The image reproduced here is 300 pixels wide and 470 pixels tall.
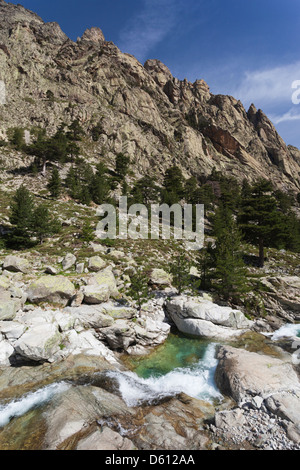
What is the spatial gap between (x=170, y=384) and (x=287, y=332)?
1188cm

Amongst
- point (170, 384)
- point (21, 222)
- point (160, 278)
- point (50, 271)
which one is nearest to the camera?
point (170, 384)

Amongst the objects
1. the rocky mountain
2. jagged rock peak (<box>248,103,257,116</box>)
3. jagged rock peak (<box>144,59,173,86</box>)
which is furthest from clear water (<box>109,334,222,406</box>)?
jagged rock peak (<box>248,103,257,116</box>)

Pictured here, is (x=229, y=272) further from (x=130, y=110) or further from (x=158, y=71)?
(x=158, y=71)

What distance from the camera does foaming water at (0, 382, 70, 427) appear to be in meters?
8.09

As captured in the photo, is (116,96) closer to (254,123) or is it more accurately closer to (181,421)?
(254,123)

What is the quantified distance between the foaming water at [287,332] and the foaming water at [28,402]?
1548cm

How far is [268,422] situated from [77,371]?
916 centimetres

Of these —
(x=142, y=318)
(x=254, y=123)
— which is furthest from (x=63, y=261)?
(x=254, y=123)

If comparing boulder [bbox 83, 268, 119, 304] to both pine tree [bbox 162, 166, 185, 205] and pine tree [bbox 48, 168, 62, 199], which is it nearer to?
pine tree [bbox 48, 168, 62, 199]

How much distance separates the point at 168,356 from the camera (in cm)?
1349

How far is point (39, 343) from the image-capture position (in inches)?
428

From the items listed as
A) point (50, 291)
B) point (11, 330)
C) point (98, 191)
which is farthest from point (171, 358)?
point (98, 191)

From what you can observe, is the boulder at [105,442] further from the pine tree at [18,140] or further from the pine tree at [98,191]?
the pine tree at [18,140]

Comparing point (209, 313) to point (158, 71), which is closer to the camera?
point (209, 313)
